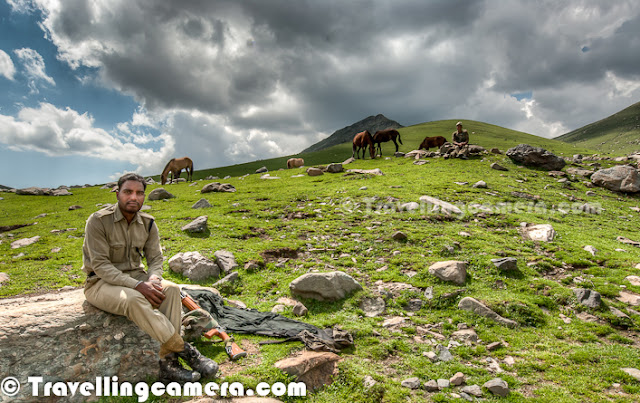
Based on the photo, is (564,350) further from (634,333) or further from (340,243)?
(340,243)

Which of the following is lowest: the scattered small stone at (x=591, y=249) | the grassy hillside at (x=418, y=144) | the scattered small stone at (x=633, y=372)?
the scattered small stone at (x=633, y=372)

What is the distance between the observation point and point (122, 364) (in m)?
5.39

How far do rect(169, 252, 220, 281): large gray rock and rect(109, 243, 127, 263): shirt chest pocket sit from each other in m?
5.55

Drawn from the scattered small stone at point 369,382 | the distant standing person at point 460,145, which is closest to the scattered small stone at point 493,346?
the scattered small stone at point 369,382

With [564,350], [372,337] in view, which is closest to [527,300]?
[564,350]

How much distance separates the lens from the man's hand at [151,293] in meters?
5.36

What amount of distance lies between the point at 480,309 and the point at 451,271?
181 centimetres

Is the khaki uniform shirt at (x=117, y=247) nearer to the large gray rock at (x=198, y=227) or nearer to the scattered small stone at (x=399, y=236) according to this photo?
the large gray rock at (x=198, y=227)

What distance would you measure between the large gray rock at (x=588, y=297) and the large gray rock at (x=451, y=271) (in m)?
3.17

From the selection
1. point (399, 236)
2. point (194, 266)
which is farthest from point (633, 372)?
point (194, 266)

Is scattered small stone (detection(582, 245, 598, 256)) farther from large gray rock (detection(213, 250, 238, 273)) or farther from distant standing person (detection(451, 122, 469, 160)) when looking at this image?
distant standing person (detection(451, 122, 469, 160))

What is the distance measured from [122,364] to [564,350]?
961cm

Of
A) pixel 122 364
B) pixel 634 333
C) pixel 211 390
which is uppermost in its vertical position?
pixel 122 364

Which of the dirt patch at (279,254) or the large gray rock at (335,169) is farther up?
the large gray rock at (335,169)
